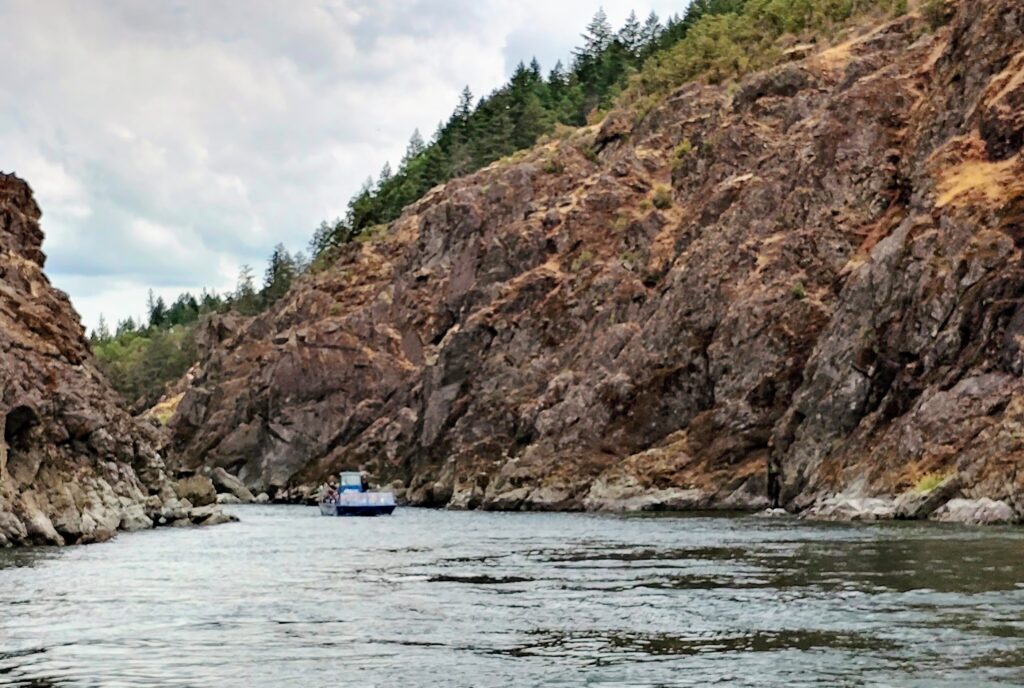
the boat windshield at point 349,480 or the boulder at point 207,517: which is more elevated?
the boat windshield at point 349,480

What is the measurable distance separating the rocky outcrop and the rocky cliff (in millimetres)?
32838

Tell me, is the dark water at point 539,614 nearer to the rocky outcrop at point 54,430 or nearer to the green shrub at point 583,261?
the rocky outcrop at point 54,430

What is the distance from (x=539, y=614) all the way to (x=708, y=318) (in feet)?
216

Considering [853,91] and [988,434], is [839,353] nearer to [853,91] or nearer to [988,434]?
[988,434]

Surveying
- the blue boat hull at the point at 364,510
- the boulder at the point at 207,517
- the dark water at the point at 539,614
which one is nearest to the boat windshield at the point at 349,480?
the blue boat hull at the point at 364,510

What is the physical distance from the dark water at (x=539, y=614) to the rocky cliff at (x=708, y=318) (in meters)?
20.6

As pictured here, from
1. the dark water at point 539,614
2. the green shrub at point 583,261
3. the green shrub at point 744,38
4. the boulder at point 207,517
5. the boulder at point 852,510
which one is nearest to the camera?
the dark water at point 539,614

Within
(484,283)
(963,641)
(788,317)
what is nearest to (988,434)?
(788,317)

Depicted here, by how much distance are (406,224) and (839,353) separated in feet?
300

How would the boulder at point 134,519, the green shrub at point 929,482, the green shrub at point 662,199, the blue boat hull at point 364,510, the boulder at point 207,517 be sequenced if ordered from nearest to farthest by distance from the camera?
the green shrub at point 929,482, the boulder at point 134,519, the boulder at point 207,517, the blue boat hull at point 364,510, the green shrub at point 662,199

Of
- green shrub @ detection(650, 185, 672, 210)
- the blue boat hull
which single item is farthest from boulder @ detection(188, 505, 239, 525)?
green shrub @ detection(650, 185, 672, 210)

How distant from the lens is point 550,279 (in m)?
115

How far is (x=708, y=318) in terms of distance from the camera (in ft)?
298

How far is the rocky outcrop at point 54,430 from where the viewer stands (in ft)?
182
